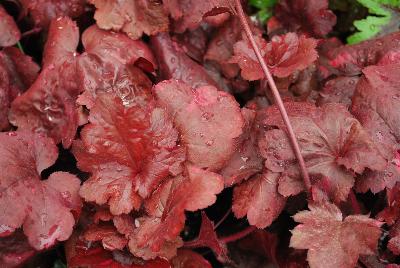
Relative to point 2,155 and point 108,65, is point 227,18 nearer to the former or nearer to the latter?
point 108,65

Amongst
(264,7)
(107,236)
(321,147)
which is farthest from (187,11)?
(107,236)

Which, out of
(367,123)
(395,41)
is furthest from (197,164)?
(395,41)

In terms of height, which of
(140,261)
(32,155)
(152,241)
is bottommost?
(140,261)

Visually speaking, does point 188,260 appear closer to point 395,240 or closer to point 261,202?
point 261,202

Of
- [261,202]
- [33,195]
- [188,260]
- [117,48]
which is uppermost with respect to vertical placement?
[117,48]

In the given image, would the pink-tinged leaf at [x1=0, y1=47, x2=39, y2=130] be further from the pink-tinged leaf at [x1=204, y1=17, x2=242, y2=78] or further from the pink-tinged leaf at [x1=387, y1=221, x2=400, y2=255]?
the pink-tinged leaf at [x1=387, y1=221, x2=400, y2=255]
